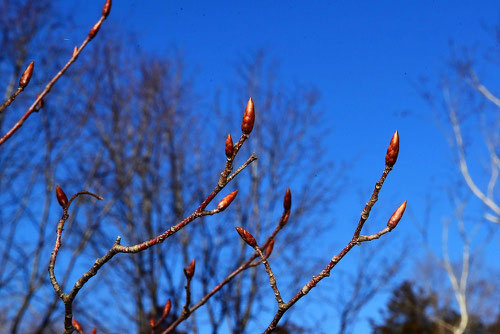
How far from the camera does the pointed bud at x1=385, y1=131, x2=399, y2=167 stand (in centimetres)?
85

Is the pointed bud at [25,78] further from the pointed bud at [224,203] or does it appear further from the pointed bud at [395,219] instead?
the pointed bud at [395,219]

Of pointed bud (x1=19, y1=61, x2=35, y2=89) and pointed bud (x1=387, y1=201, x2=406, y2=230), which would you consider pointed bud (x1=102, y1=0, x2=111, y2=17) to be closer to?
pointed bud (x1=19, y1=61, x2=35, y2=89)

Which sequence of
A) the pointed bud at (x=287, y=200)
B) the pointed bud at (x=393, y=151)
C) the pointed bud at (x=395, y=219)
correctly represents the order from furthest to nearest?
the pointed bud at (x=287, y=200) → the pointed bud at (x=395, y=219) → the pointed bud at (x=393, y=151)

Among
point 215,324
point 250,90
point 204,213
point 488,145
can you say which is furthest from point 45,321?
point 488,145

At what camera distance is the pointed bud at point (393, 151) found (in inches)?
33.4

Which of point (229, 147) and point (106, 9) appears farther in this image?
point (106, 9)

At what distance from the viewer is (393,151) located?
853 mm

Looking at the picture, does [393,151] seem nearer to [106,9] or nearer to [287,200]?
[287,200]

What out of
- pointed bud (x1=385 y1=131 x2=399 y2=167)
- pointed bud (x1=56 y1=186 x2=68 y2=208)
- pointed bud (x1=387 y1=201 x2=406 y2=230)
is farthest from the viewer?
pointed bud (x1=56 y1=186 x2=68 y2=208)

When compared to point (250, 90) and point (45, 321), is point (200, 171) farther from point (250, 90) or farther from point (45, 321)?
point (45, 321)

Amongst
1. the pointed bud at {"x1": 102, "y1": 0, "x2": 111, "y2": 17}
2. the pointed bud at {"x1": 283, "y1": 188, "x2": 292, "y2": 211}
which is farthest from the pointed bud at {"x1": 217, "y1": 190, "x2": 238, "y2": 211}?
the pointed bud at {"x1": 102, "y1": 0, "x2": 111, "y2": 17}

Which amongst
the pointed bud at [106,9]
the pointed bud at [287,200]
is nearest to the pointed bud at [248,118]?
the pointed bud at [287,200]

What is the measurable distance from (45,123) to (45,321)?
7.00 feet

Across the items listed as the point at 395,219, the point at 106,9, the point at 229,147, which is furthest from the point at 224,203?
the point at 106,9
